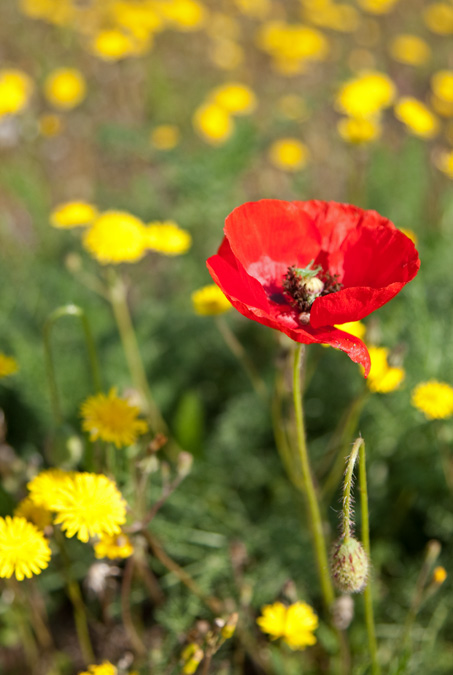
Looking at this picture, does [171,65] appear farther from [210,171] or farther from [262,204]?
[262,204]

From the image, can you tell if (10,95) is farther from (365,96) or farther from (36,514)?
(36,514)

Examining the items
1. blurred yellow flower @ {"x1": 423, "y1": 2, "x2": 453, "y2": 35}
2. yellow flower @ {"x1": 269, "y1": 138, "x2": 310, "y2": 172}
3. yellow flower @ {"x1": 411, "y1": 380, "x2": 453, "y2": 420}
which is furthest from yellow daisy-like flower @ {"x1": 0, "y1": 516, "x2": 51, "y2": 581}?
blurred yellow flower @ {"x1": 423, "y1": 2, "x2": 453, "y2": 35}

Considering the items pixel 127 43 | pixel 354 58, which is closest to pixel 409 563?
pixel 127 43

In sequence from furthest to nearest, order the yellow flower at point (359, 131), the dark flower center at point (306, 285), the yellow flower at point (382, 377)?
the yellow flower at point (359, 131) < the yellow flower at point (382, 377) < the dark flower center at point (306, 285)

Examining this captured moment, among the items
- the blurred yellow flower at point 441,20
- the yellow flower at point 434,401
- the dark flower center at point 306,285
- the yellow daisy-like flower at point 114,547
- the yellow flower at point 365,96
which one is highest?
the dark flower center at point 306,285

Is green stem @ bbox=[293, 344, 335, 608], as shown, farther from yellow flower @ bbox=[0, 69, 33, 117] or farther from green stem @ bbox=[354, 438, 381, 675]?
yellow flower @ bbox=[0, 69, 33, 117]

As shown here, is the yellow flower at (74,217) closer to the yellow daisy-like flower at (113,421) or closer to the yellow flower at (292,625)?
the yellow daisy-like flower at (113,421)

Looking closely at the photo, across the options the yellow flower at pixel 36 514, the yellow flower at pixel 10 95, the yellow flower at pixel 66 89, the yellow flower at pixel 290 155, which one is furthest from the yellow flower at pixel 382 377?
the yellow flower at pixel 66 89
